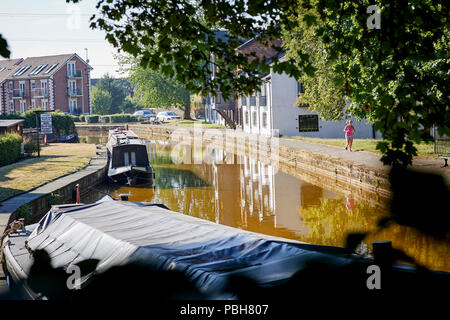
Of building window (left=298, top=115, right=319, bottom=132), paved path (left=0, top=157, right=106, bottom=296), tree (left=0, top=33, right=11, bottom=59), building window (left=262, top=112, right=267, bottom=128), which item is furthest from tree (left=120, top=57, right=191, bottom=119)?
tree (left=0, top=33, right=11, bottom=59)

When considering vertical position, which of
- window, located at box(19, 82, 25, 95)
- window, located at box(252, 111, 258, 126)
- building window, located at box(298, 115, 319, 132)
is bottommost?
building window, located at box(298, 115, 319, 132)

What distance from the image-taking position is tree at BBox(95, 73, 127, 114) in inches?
3275

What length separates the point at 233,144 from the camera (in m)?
41.4

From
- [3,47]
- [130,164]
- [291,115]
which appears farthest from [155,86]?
[3,47]

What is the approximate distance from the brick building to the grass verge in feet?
130

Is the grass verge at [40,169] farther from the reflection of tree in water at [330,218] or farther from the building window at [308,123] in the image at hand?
the building window at [308,123]

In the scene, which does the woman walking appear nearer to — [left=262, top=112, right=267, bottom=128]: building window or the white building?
the white building

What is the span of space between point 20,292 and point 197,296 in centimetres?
565

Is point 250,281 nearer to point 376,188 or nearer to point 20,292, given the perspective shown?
point 20,292

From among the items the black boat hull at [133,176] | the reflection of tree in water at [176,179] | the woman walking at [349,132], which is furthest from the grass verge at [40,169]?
the woman walking at [349,132]

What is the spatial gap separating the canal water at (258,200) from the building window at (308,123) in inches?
304

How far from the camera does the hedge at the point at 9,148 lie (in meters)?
25.3

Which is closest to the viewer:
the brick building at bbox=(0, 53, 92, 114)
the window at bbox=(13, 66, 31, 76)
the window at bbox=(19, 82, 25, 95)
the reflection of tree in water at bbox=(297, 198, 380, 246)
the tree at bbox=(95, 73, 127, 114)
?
the reflection of tree in water at bbox=(297, 198, 380, 246)

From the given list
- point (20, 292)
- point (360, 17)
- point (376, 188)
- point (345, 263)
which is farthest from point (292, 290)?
point (376, 188)
